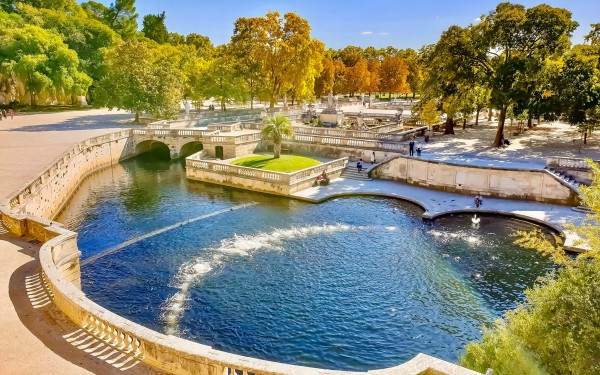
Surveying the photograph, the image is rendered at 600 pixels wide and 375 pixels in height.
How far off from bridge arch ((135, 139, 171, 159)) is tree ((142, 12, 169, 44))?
238 ft

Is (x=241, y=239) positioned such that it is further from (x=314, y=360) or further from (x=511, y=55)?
(x=511, y=55)

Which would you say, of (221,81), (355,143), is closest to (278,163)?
(355,143)

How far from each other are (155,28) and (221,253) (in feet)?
373

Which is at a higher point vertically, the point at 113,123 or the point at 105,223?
the point at 113,123

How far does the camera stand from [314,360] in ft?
53.1

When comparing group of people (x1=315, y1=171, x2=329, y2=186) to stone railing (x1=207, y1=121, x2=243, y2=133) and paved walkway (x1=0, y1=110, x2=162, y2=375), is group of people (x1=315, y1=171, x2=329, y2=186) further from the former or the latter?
paved walkway (x1=0, y1=110, x2=162, y2=375)

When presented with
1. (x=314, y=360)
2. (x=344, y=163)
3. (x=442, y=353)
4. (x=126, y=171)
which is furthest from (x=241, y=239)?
(x=126, y=171)

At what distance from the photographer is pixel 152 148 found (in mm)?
58969

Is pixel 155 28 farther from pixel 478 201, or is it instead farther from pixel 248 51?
pixel 478 201

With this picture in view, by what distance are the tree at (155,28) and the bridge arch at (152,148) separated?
72.5 meters

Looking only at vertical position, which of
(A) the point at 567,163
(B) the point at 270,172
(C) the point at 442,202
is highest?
(A) the point at 567,163

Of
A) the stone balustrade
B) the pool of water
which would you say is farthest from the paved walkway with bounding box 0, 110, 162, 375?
the stone balustrade

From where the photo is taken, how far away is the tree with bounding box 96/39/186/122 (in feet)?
192

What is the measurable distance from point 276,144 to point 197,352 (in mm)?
34234
